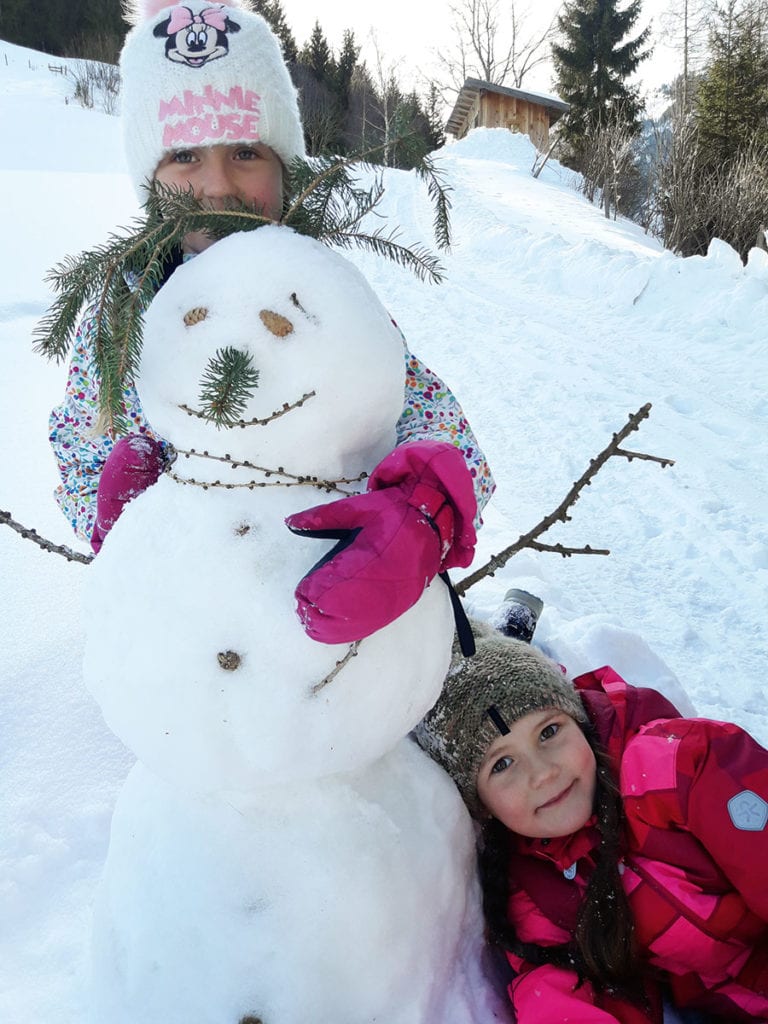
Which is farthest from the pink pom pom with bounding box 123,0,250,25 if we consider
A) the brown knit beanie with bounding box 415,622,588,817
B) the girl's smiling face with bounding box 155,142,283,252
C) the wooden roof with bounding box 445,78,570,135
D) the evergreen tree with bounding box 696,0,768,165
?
the wooden roof with bounding box 445,78,570,135

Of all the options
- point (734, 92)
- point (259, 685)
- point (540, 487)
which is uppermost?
point (734, 92)

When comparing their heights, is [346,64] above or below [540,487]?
above

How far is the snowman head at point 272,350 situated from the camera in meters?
0.94

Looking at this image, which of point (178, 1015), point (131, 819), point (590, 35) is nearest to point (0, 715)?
point (131, 819)

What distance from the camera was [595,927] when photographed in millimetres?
1312

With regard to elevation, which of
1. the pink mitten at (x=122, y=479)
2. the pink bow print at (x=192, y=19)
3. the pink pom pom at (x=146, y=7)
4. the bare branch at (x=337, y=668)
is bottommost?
the bare branch at (x=337, y=668)

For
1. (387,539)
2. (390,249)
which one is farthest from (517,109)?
(387,539)

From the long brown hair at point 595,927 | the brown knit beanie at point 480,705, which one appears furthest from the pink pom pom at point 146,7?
the long brown hair at point 595,927

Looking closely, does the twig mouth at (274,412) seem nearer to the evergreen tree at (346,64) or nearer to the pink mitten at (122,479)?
the pink mitten at (122,479)

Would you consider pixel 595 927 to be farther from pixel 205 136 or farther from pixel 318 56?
pixel 318 56

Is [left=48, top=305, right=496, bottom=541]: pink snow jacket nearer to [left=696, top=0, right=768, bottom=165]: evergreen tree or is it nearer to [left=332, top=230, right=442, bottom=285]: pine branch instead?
[left=332, top=230, right=442, bottom=285]: pine branch

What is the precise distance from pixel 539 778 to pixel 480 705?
169 mm

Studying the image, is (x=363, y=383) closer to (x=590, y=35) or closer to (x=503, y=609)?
(x=503, y=609)

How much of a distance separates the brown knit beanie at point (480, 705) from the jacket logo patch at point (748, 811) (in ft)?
1.02
